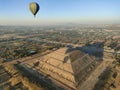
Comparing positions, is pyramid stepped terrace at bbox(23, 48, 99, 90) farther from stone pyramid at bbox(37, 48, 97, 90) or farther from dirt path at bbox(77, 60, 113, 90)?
dirt path at bbox(77, 60, 113, 90)

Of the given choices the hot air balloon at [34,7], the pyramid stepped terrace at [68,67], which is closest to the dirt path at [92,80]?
the pyramid stepped terrace at [68,67]

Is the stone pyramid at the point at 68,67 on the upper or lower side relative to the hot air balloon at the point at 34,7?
lower

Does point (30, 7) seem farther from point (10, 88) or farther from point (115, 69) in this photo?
point (115, 69)

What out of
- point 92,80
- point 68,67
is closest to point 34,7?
point 68,67

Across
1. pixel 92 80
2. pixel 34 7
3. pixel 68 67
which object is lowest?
pixel 92 80

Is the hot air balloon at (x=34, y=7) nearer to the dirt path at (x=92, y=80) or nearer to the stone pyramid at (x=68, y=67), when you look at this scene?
the stone pyramid at (x=68, y=67)

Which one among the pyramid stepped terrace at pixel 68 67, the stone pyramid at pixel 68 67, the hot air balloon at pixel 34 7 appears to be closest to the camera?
the stone pyramid at pixel 68 67

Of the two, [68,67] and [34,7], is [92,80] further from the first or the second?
[34,7]

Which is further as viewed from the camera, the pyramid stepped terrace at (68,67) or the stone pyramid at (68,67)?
the pyramid stepped terrace at (68,67)

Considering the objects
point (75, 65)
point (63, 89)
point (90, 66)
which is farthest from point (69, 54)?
point (63, 89)
